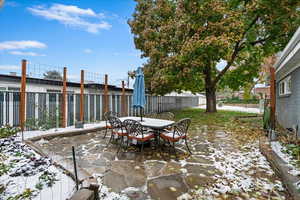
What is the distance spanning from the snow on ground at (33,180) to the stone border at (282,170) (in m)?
3.07

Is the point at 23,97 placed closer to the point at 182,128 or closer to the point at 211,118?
the point at 182,128

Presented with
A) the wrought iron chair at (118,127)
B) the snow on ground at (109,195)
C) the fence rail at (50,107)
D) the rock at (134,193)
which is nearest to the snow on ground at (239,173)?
the rock at (134,193)

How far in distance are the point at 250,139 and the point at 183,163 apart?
3.28 m

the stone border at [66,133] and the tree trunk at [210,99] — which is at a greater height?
the tree trunk at [210,99]

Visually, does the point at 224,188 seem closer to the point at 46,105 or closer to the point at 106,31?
the point at 46,105

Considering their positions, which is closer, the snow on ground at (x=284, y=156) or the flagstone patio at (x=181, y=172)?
the flagstone patio at (x=181, y=172)

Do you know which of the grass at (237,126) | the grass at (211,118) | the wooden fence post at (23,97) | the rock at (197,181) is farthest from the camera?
the grass at (211,118)

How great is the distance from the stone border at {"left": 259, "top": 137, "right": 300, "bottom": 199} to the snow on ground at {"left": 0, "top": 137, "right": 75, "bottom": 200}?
3.07 m

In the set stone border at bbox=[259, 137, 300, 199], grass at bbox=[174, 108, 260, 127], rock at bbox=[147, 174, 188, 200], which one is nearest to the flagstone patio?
rock at bbox=[147, 174, 188, 200]

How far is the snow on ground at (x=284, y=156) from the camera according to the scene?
2.91 meters

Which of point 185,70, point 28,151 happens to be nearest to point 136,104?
point 28,151

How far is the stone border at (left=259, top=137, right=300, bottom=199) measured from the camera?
2364mm

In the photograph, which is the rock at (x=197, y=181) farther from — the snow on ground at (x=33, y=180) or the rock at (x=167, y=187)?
the snow on ground at (x=33, y=180)

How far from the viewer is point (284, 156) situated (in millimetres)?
3660
